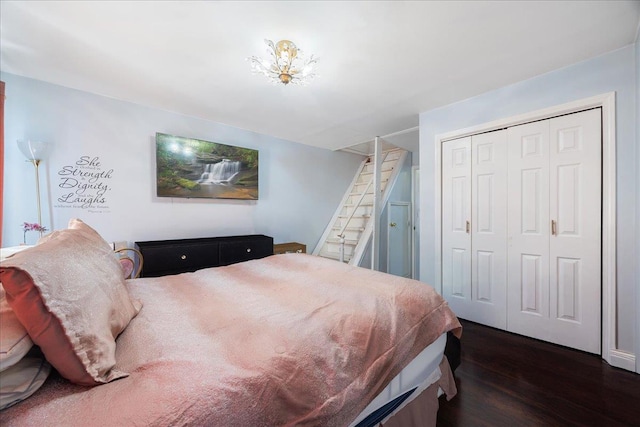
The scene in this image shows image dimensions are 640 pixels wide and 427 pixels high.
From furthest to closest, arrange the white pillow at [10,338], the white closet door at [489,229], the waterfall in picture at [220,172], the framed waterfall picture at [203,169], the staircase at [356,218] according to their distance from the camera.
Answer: the staircase at [356,218] < the waterfall in picture at [220,172] < the framed waterfall picture at [203,169] < the white closet door at [489,229] < the white pillow at [10,338]

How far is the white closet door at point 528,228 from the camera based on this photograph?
221cm

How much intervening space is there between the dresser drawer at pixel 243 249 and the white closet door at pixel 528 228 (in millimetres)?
2738

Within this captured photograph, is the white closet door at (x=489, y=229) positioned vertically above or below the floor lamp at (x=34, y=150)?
below

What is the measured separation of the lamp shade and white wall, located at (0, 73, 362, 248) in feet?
0.40

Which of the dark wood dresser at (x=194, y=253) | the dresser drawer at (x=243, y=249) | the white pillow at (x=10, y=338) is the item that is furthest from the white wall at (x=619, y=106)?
the white pillow at (x=10, y=338)

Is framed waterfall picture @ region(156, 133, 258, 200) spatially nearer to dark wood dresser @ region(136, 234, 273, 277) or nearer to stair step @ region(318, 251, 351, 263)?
dark wood dresser @ region(136, 234, 273, 277)

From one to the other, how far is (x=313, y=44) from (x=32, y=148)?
254 cm

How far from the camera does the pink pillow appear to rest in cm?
57

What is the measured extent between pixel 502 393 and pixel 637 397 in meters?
0.81

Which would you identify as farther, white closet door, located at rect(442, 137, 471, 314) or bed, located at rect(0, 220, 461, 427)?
white closet door, located at rect(442, 137, 471, 314)

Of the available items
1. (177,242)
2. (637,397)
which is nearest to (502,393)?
(637,397)

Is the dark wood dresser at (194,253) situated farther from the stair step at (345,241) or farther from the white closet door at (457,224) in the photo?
the white closet door at (457,224)

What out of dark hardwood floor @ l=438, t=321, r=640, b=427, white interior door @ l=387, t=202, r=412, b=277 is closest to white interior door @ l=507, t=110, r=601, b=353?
dark hardwood floor @ l=438, t=321, r=640, b=427

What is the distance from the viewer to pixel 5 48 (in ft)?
5.87
